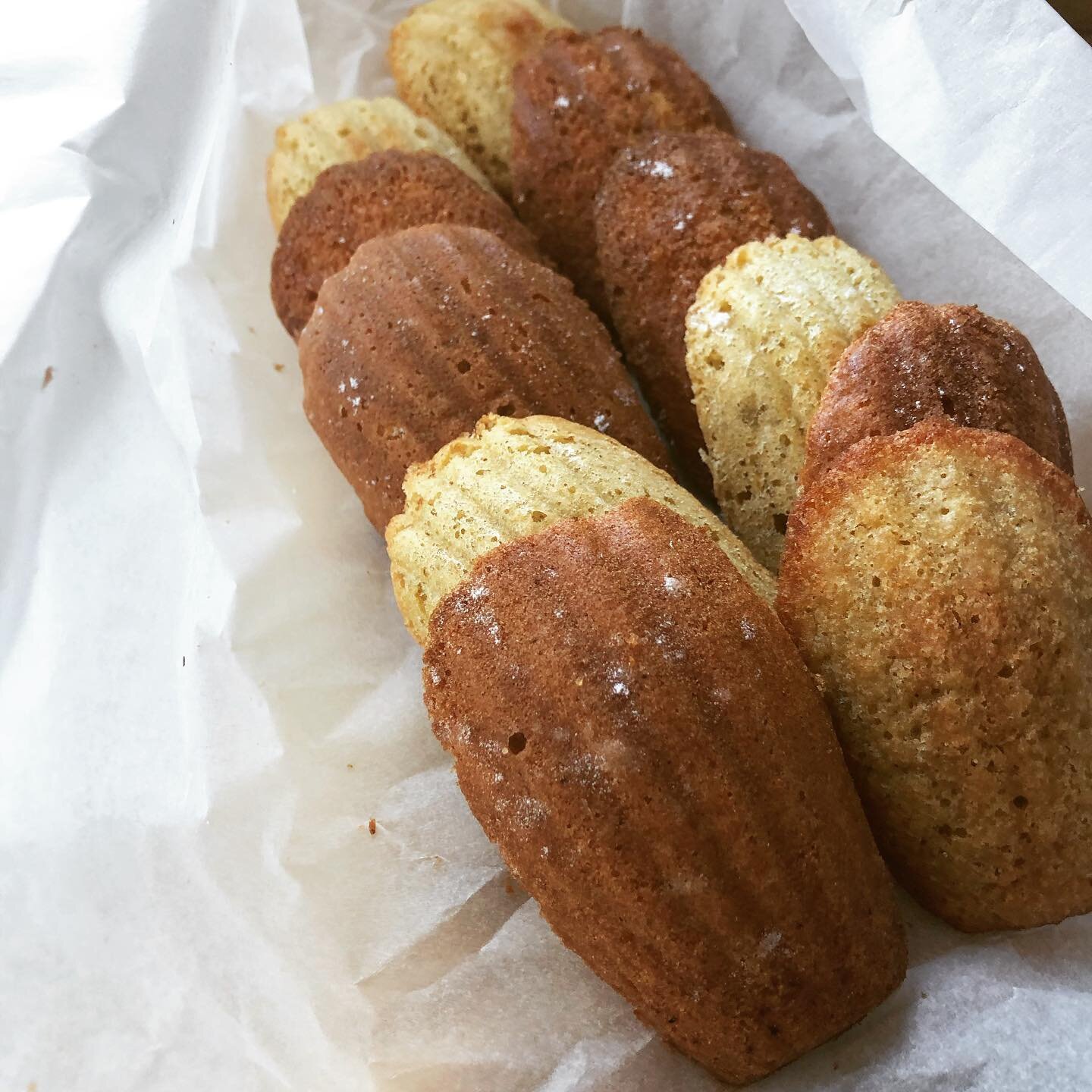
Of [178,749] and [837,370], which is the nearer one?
[837,370]

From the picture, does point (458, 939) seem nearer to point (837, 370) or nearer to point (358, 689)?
point (358, 689)

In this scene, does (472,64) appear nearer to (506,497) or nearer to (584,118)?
(584,118)

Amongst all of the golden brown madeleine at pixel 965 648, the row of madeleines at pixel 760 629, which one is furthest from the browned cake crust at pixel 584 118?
the golden brown madeleine at pixel 965 648

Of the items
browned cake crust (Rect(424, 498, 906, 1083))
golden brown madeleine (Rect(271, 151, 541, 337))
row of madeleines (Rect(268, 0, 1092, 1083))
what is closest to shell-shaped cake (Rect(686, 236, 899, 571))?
row of madeleines (Rect(268, 0, 1092, 1083))

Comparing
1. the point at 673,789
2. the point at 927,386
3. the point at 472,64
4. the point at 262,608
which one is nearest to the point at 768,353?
the point at 927,386

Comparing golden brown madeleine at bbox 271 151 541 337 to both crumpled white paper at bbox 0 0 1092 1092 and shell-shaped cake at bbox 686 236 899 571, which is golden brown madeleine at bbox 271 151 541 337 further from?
shell-shaped cake at bbox 686 236 899 571

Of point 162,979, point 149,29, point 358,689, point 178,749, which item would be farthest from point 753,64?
point 162,979
